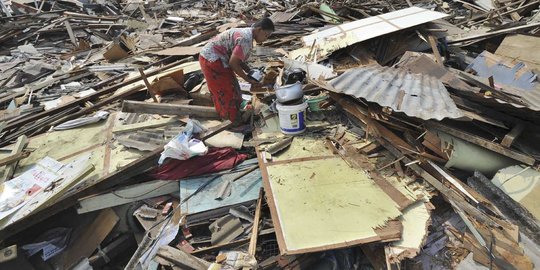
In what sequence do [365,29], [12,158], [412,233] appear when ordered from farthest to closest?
[365,29]
[12,158]
[412,233]

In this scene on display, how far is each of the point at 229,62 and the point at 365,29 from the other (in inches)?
115

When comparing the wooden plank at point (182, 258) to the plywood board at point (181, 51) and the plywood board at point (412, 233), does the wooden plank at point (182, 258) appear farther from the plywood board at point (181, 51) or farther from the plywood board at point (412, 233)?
the plywood board at point (181, 51)

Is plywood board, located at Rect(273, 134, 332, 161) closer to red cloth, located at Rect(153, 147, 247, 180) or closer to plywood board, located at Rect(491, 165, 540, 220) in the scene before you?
red cloth, located at Rect(153, 147, 247, 180)

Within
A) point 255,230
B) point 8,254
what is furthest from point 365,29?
point 8,254

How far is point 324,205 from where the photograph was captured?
10.5ft

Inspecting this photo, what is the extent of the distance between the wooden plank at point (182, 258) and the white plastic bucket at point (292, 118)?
Result: 189 centimetres

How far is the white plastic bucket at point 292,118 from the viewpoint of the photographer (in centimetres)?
415

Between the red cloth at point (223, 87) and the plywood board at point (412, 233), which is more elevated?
the red cloth at point (223, 87)

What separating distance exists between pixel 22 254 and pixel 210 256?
2.29 metres

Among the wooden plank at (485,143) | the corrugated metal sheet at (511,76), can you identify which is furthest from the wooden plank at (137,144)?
the corrugated metal sheet at (511,76)

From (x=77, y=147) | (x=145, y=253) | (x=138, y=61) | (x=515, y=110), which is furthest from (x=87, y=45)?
(x=515, y=110)

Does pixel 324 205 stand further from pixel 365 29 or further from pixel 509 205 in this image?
pixel 365 29

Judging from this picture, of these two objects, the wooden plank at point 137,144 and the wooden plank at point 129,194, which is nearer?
the wooden plank at point 129,194

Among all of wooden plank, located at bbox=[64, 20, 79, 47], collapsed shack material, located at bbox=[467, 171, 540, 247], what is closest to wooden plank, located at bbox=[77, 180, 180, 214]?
collapsed shack material, located at bbox=[467, 171, 540, 247]
